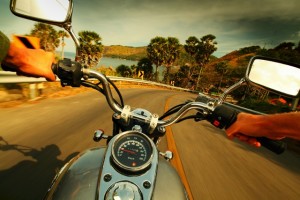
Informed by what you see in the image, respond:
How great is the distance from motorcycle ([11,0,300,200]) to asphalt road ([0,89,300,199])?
188 cm

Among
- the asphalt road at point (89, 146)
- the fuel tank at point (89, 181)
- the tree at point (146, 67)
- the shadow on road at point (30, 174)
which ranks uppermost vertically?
the fuel tank at point (89, 181)

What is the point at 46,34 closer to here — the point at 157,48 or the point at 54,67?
the point at 157,48

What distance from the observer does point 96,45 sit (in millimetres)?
44500

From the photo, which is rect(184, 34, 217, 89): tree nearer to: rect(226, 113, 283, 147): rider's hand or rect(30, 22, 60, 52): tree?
rect(30, 22, 60, 52): tree

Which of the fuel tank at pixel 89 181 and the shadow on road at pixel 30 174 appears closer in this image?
the fuel tank at pixel 89 181

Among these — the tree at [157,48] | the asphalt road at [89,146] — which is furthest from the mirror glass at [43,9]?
the tree at [157,48]

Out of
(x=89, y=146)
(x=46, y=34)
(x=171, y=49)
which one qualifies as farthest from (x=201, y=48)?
(x=89, y=146)

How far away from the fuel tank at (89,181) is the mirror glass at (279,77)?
3.95 ft

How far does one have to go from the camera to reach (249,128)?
156cm

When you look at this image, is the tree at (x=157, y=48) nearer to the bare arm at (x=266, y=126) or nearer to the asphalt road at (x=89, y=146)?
the asphalt road at (x=89, y=146)

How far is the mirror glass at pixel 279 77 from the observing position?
1945 millimetres

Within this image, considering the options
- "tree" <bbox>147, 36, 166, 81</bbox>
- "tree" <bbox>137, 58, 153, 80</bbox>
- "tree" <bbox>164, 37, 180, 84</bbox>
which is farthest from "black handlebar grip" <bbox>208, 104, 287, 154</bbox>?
"tree" <bbox>137, 58, 153, 80</bbox>

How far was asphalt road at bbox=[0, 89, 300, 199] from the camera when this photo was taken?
10.8 ft

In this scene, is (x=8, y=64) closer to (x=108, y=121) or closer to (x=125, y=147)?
(x=125, y=147)
